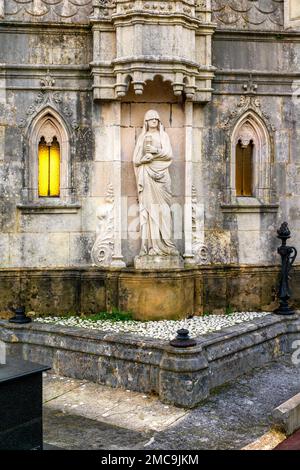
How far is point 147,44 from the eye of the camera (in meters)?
10.2

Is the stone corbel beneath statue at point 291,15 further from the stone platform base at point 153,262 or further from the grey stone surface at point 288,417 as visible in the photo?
the grey stone surface at point 288,417

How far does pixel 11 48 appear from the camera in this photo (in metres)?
10.8

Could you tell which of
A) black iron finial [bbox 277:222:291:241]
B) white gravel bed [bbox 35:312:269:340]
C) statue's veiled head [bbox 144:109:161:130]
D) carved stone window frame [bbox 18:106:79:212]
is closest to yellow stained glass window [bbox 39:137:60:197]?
carved stone window frame [bbox 18:106:79:212]

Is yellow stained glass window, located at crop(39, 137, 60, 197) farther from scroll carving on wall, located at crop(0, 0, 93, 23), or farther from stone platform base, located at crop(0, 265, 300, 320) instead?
scroll carving on wall, located at crop(0, 0, 93, 23)

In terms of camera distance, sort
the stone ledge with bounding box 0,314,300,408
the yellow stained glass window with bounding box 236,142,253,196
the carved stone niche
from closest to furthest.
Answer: the stone ledge with bounding box 0,314,300,408 → the carved stone niche → the yellow stained glass window with bounding box 236,142,253,196

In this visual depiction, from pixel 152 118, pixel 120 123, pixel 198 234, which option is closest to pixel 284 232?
pixel 198 234

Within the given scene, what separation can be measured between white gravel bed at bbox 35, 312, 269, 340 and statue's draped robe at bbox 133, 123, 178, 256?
1.31 meters

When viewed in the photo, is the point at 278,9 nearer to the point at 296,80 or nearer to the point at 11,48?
the point at 296,80

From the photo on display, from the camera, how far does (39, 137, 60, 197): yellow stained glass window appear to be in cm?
1104

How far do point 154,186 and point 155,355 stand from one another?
3.47 metres

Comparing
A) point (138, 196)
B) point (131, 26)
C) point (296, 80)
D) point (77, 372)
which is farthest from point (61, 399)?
point (296, 80)

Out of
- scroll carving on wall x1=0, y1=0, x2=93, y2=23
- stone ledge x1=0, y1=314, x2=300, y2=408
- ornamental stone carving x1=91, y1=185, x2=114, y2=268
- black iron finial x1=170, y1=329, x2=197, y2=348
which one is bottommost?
stone ledge x1=0, y1=314, x2=300, y2=408

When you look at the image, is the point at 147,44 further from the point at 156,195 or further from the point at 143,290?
the point at 143,290

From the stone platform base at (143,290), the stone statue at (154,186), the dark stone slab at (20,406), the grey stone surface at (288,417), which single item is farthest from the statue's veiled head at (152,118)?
the dark stone slab at (20,406)
